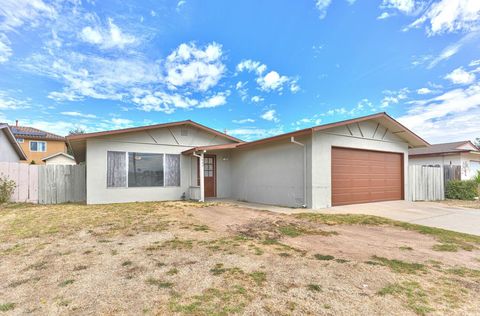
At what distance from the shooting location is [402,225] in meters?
6.16

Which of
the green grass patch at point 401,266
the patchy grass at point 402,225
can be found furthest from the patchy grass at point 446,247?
the green grass patch at point 401,266

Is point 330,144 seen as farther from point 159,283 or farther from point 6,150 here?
point 6,150

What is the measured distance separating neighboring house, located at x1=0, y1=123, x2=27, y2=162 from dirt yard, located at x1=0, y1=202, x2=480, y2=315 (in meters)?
10.7

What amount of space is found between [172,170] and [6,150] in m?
10.9

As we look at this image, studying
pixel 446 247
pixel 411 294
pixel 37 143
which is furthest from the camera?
pixel 37 143

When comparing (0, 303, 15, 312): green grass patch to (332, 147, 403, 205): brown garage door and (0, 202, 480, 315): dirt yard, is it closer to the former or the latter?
(0, 202, 480, 315): dirt yard

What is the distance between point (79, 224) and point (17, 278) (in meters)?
3.41

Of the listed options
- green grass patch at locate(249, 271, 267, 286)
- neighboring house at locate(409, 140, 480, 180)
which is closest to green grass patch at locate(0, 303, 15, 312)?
green grass patch at locate(249, 271, 267, 286)

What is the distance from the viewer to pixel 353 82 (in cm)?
1411

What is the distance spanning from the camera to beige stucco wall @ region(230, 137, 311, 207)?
9.08 m

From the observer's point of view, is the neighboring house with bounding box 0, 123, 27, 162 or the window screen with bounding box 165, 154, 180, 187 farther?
the neighboring house with bounding box 0, 123, 27, 162

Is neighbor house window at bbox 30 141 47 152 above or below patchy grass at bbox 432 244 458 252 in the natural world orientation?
above

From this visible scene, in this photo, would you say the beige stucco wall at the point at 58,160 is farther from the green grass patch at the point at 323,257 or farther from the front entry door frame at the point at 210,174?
the green grass patch at the point at 323,257

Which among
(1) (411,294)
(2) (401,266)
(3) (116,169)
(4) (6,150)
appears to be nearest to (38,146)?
(4) (6,150)
